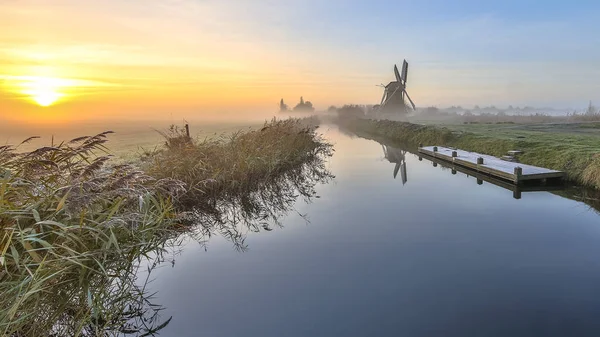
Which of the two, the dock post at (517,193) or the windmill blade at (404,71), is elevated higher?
Result: the windmill blade at (404,71)

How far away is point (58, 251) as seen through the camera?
3.15 metres

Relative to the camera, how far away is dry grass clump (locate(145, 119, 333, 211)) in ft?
28.2

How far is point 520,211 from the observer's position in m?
8.17

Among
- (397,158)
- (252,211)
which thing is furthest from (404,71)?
(252,211)

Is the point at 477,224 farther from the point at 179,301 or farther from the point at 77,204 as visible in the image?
the point at 77,204

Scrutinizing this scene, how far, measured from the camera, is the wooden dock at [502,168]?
10117 millimetres

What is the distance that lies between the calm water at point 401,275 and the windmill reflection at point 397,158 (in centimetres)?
461

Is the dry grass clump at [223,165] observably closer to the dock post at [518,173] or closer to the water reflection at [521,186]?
the water reflection at [521,186]

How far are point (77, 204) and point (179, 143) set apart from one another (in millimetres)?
7568

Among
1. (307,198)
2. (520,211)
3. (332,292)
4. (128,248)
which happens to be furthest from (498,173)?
(128,248)

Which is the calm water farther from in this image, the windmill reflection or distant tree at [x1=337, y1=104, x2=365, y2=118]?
distant tree at [x1=337, y1=104, x2=365, y2=118]

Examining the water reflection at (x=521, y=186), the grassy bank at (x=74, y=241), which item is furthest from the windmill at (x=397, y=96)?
the grassy bank at (x=74, y=241)

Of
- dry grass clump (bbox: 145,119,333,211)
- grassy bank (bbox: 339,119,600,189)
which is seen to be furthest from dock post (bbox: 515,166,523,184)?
dry grass clump (bbox: 145,119,333,211)

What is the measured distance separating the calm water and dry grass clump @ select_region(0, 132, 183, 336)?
3.24ft
